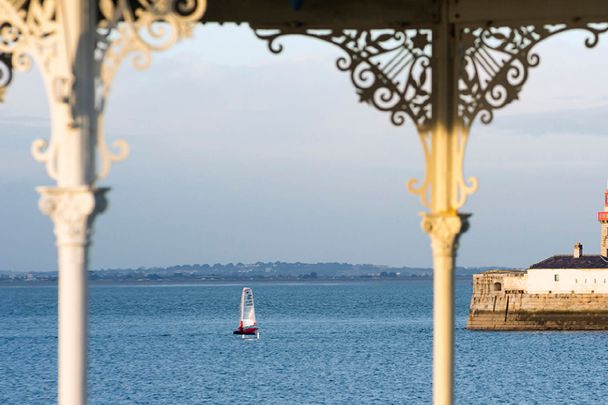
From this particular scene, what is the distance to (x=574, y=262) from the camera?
104938mm

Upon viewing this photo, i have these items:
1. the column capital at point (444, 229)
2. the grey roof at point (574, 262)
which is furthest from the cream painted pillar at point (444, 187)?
the grey roof at point (574, 262)

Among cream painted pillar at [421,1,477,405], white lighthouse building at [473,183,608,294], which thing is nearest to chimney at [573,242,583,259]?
white lighthouse building at [473,183,608,294]

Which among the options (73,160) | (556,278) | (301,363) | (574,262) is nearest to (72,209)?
(73,160)

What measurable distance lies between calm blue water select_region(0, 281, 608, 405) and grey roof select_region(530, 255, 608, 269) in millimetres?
5273

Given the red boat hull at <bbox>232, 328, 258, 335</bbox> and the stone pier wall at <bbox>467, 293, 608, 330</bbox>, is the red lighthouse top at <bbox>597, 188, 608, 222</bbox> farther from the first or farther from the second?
the red boat hull at <bbox>232, 328, 258, 335</bbox>

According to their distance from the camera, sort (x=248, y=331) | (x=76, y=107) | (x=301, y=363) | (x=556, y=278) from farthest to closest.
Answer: (x=248, y=331)
(x=556, y=278)
(x=301, y=363)
(x=76, y=107)

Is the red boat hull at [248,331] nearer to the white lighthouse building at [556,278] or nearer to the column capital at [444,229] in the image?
the white lighthouse building at [556,278]

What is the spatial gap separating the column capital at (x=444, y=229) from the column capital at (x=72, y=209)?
124 inches

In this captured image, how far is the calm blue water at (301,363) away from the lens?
218 ft

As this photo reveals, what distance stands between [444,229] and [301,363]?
74.4 metres

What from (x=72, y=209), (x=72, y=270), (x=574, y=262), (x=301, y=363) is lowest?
(x=301, y=363)

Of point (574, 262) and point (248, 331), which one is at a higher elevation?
point (574, 262)

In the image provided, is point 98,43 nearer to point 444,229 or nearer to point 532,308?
point 444,229

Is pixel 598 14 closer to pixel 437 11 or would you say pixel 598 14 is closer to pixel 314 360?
pixel 437 11
